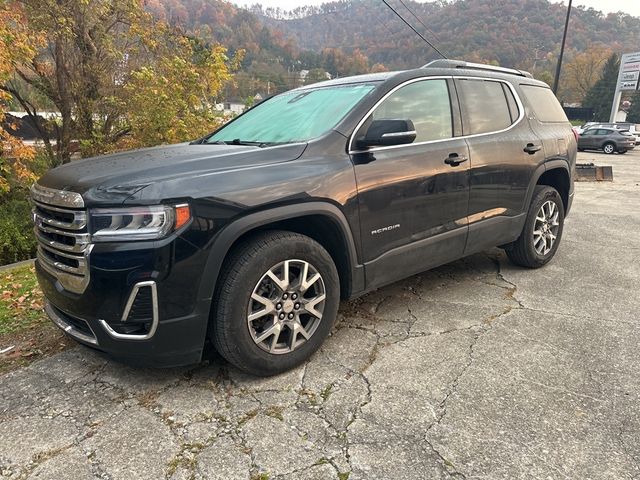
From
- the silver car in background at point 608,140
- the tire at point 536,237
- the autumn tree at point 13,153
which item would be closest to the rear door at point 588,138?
the silver car in background at point 608,140

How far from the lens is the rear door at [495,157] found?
3.81 m

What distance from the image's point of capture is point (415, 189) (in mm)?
3273

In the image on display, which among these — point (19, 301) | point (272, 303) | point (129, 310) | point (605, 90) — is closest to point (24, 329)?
point (19, 301)

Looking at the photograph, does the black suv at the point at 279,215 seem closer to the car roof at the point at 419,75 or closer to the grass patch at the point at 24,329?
the car roof at the point at 419,75

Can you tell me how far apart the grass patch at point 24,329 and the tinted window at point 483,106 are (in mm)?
3537

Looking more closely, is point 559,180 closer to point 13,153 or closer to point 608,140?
point 13,153

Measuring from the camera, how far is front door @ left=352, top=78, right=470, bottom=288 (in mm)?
3066

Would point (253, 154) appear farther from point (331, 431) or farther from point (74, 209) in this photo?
point (331, 431)

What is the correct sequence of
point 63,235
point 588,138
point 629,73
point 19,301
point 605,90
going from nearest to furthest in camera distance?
point 63,235 → point 19,301 → point 588,138 → point 629,73 → point 605,90

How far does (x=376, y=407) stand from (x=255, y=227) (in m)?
1.17

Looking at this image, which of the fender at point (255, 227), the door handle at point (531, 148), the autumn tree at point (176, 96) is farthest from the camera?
the autumn tree at point (176, 96)

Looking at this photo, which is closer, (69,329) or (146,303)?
(146,303)

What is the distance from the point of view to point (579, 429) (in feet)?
7.58

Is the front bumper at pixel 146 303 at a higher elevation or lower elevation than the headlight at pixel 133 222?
lower
